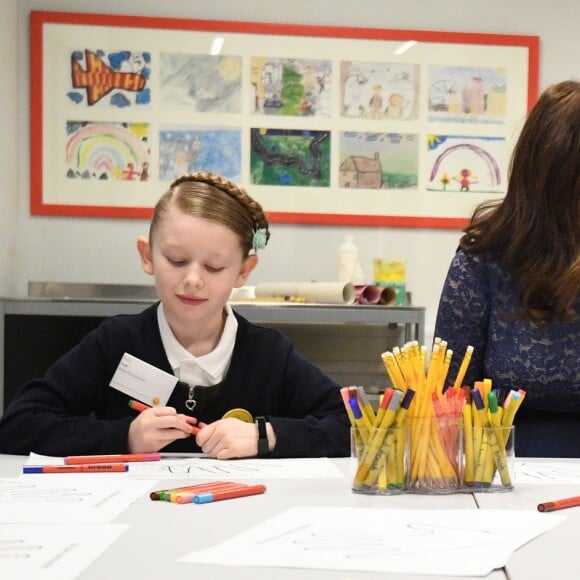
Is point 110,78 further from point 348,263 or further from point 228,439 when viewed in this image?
point 228,439

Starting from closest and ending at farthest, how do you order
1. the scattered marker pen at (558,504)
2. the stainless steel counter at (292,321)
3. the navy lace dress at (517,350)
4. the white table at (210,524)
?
the white table at (210,524)
the scattered marker pen at (558,504)
the navy lace dress at (517,350)
the stainless steel counter at (292,321)

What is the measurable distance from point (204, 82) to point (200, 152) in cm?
23

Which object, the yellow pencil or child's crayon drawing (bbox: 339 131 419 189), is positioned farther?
child's crayon drawing (bbox: 339 131 419 189)

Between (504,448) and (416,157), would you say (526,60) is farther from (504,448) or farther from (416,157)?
(504,448)

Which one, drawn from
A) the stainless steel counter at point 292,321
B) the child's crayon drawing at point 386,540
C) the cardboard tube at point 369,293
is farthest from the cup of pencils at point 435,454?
the cardboard tube at point 369,293

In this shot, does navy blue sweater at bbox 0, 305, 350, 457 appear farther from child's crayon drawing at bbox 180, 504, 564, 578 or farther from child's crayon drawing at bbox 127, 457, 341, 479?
child's crayon drawing at bbox 180, 504, 564, 578

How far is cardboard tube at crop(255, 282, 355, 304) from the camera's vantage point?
8.75 ft

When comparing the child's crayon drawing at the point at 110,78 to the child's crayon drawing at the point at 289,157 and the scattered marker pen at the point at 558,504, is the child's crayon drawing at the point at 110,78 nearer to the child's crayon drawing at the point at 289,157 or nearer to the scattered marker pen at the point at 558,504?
the child's crayon drawing at the point at 289,157

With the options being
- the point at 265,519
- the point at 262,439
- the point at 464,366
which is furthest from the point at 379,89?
the point at 265,519

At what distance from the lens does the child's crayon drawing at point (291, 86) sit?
3.05 meters

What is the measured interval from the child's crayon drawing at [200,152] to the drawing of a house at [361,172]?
356 millimetres

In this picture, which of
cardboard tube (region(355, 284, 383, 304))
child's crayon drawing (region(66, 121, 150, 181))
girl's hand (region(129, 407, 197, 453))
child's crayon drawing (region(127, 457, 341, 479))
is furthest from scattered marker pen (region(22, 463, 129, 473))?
child's crayon drawing (region(66, 121, 150, 181))

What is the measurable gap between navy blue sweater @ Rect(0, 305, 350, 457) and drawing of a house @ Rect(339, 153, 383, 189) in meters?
1.51

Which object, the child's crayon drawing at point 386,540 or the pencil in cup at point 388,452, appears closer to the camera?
the child's crayon drawing at point 386,540
